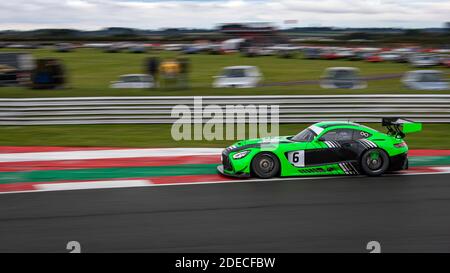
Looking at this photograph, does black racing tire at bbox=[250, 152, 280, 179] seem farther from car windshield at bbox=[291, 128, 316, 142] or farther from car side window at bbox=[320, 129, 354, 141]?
car side window at bbox=[320, 129, 354, 141]

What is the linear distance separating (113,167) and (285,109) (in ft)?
19.8

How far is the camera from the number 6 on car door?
10086 mm

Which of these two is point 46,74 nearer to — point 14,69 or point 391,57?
point 14,69

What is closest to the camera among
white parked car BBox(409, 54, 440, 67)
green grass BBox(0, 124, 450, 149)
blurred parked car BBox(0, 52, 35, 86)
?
green grass BBox(0, 124, 450, 149)

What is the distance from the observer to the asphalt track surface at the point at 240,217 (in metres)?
6.73

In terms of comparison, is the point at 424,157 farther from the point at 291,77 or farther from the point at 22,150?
the point at 291,77

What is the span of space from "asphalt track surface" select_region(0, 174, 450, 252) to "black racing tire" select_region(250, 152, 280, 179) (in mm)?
312

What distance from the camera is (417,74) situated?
2608 centimetres

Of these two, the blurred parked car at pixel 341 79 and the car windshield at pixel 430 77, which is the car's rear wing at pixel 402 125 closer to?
the blurred parked car at pixel 341 79

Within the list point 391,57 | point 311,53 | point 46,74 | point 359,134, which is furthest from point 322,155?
point 391,57

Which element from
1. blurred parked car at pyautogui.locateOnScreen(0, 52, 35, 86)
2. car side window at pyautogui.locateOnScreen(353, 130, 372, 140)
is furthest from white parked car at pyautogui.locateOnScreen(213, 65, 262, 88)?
car side window at pyautogui.locateOnScreen(353, 130, 372, 140)

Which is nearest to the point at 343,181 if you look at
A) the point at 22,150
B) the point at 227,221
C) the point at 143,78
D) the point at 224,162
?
the point at 224,162

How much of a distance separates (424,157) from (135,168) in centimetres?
607

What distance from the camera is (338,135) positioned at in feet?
33.7
